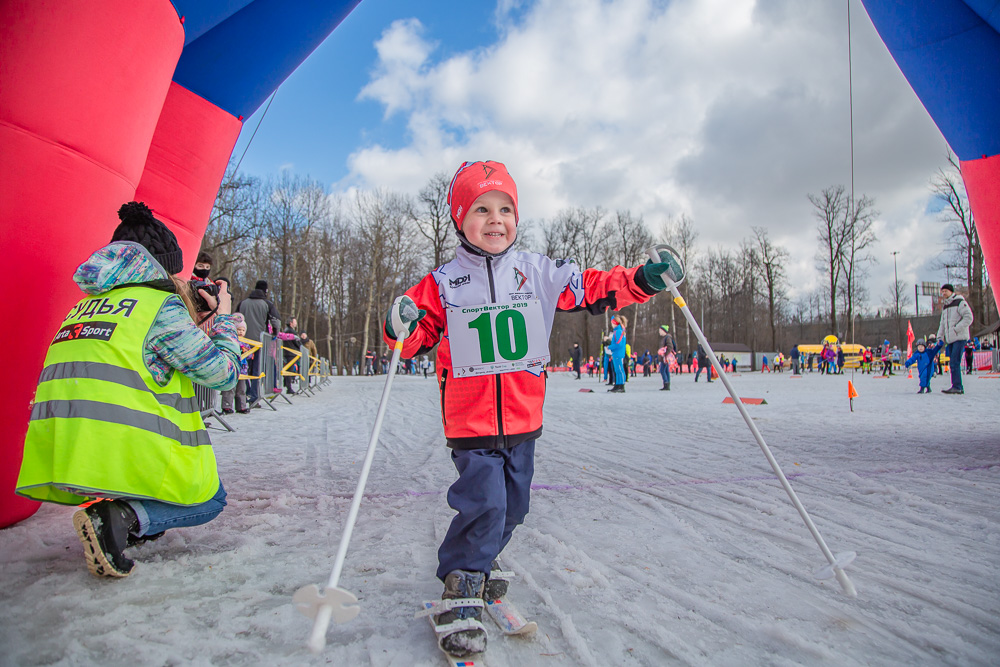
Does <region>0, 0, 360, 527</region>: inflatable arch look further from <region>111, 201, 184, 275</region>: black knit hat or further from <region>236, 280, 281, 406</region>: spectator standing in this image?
<region>236, 280, 281, 406</region>: spectator standing

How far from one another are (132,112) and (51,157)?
570 millimetres

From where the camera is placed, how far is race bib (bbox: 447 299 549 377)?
7.05 ft

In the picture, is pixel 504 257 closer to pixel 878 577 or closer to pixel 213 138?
pixel 878 577

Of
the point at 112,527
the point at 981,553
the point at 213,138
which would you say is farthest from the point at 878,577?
the point at 213,138

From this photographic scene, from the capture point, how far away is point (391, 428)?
6898mm

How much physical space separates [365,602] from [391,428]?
16.2 ft

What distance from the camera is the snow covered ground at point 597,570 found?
5.57ft

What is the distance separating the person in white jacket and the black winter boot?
38.9 ft

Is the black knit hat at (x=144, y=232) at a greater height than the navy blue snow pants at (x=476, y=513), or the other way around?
the black knit hat at (x=144, y=232)

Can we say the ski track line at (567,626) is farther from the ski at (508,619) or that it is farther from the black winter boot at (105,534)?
the black winter boot at (105,534)

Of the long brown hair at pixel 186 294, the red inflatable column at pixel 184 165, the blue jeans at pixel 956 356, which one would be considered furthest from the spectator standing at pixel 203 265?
the blue jeans at pixel 956 356

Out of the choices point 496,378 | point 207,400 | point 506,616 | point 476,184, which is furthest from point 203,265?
point 506,616

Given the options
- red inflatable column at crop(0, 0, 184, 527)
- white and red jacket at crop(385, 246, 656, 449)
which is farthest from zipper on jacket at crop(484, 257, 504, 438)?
red inflatable column at crop(0, 0, 184, 527)

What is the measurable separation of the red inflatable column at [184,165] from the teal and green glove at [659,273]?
3559 mm
